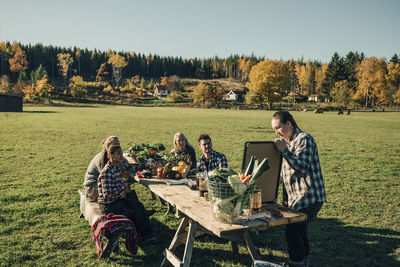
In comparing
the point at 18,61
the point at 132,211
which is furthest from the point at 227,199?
the point at 18,61

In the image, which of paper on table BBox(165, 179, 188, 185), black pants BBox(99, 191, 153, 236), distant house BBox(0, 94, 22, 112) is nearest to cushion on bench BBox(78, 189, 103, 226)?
black pants BBox(99, 191, 153, 236)

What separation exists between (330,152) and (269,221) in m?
13.2

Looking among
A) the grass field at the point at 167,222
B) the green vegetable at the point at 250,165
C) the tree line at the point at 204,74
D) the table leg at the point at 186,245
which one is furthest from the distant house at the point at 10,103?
the green vegetable at the point at 250,165

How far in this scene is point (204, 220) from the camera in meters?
3.28

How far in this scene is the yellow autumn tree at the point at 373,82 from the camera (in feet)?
234

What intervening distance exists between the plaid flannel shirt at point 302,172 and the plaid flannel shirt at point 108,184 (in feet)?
9.15

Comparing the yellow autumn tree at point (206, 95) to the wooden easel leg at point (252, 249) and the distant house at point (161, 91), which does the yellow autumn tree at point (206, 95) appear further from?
the wooden easel leg at point (252, 249)

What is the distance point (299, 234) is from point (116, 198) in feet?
9.80

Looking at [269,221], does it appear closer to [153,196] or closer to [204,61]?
[153,196]

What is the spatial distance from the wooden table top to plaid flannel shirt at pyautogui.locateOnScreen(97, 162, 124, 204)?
0.75m

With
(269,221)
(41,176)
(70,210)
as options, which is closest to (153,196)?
(70,210)

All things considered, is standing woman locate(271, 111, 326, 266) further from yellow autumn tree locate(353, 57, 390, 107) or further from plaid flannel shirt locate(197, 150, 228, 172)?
yellow autumn tree locate(353, 57, 390, 107)

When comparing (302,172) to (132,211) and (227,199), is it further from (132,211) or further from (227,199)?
(132,211)

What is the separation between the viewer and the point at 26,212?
6.61 meters
